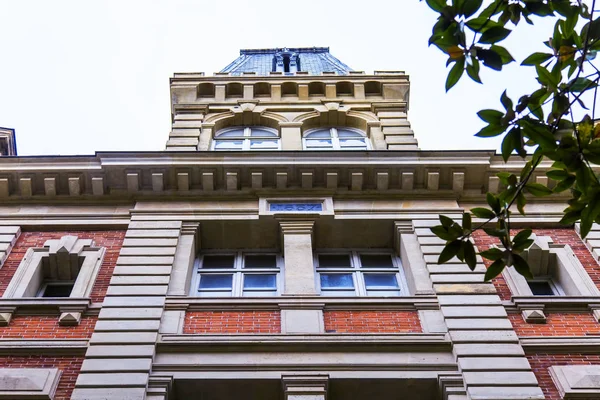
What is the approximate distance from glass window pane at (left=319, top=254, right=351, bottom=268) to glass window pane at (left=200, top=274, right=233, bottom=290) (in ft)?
6.27

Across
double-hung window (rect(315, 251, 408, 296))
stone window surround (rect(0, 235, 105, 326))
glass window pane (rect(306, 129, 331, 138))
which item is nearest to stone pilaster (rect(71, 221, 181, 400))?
stone window surround (rect(0, 235, 105, 326))

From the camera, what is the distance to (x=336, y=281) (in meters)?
13.4

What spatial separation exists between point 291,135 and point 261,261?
16.6 feet

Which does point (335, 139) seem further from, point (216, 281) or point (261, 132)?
point (216, 281)

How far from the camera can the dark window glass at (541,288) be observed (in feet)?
43.6

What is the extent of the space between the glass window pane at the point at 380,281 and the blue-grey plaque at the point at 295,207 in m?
1.98

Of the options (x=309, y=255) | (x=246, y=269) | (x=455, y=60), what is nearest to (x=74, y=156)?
(x=246, y=269)

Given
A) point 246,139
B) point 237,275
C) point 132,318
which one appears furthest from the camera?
point 246,139

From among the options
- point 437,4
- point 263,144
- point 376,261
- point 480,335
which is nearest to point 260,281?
point 376,261

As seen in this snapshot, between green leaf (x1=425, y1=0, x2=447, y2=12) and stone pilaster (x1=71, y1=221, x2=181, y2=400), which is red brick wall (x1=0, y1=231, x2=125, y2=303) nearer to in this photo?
stone pilaster (x1=71, y1=221, x2=181, y2=400)

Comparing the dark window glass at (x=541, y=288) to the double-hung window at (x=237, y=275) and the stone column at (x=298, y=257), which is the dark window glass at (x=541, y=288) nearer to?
the stone column at (x=298, y=257)

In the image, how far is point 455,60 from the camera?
5.94 meters

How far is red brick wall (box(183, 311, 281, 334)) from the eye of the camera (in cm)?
1140

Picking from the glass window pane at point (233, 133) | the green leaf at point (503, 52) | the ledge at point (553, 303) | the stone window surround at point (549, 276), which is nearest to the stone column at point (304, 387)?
the ledge at point (553, 303)
